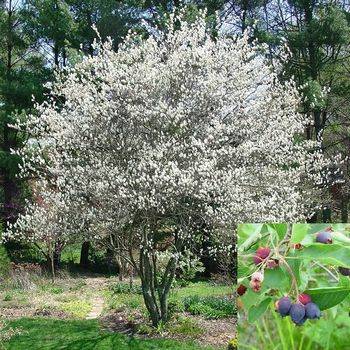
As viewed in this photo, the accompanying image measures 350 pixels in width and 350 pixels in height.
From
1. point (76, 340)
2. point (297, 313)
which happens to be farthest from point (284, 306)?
point (76, 340)

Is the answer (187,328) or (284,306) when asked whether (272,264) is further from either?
(187,328)

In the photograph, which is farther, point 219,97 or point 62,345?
point 219,97

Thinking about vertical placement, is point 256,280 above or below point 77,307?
above

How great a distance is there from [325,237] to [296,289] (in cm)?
22

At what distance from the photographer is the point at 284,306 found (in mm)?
2078

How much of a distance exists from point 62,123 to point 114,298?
5156mm

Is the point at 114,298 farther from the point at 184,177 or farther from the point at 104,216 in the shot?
Result: the point at 184,177

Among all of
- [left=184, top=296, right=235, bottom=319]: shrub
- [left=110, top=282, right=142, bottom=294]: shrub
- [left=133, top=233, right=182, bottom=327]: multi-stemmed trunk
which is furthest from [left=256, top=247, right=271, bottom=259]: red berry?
[left=110, top=282, right=142, bottom=294]: shrub

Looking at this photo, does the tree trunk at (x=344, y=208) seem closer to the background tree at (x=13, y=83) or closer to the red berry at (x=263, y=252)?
the background tree at (x=13, y=83)

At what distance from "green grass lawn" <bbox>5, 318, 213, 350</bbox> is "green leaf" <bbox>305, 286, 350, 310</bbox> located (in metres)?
5.71

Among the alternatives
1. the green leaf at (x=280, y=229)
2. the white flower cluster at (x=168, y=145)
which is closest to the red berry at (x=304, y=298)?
the green leaf at (x=280, y=229)

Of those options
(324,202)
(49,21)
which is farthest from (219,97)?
(49,21)

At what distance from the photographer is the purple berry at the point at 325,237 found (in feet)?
6.88

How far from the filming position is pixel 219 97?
9062 millimetres
